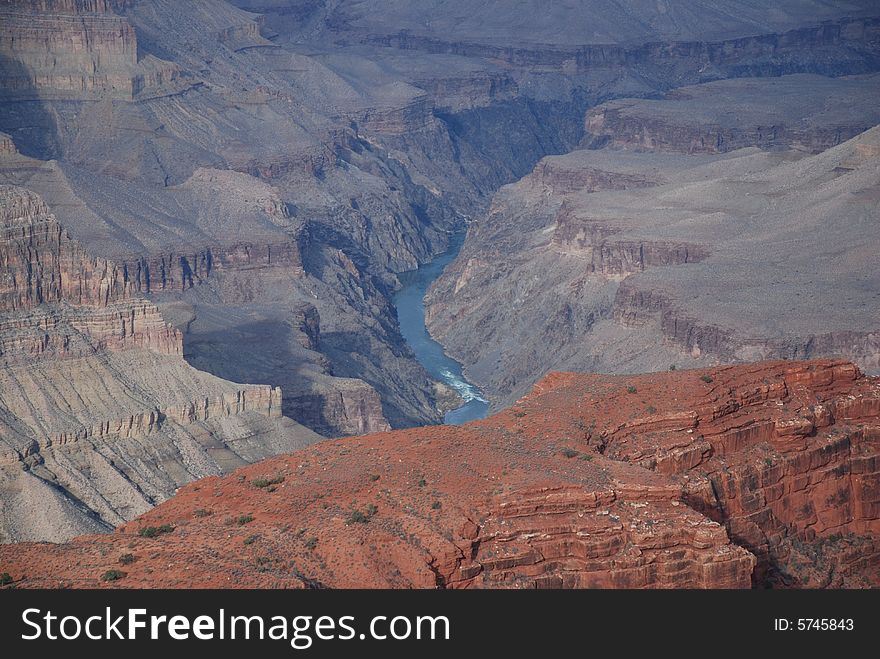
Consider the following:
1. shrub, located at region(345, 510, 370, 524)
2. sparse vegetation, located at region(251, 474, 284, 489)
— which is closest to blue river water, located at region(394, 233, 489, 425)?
sparse vegetation, located at region(251, 474, 284, 489)

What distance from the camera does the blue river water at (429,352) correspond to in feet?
452

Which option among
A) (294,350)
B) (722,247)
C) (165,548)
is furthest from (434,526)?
(722,247)

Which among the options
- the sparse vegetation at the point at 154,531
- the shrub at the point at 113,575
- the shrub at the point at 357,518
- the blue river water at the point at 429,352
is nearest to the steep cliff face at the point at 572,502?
the shrub at the point at 357,518

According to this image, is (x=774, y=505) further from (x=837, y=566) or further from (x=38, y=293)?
(x=38, y=293)

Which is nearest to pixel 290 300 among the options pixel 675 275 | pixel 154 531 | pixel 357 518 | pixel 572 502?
pixel 675 275

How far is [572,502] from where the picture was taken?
47656mm

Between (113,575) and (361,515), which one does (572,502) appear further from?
(113,575)

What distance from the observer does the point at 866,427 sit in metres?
60.8

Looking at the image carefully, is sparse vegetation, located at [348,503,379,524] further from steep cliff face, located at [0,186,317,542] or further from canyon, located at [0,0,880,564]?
steep cliff face, located at [0,186,317,542]

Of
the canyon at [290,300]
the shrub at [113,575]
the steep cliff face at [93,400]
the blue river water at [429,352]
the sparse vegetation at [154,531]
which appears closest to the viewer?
the shrub at [113,575]

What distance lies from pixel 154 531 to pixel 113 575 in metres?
4.15

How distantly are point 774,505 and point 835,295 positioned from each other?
7191 centimetres

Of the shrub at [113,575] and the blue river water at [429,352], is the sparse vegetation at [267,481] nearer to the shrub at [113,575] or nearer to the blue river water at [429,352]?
the shrub at [113,575]

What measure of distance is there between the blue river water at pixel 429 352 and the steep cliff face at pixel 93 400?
3521 centimetres
